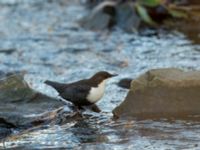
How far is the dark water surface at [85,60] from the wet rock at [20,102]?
321 millimetres

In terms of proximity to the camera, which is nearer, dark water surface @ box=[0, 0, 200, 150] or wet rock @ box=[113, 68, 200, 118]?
dark water surface @ box=[0, 0, 200, 150]

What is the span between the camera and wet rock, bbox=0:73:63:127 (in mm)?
7477

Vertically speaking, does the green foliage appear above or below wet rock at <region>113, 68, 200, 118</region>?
above

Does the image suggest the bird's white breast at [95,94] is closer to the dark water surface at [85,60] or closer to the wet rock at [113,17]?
the dark water surface at [85,60]

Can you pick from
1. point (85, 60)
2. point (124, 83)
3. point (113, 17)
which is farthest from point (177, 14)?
point (124, 83)

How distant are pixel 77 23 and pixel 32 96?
7.39 metres

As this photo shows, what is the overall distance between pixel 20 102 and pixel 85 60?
12.6 feet

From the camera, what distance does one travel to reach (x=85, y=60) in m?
11.7

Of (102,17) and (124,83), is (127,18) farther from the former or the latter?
(124,83)

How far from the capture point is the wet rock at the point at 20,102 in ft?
24.5

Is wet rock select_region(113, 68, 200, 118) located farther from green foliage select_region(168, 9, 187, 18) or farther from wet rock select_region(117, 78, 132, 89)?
green foliage select_region(168, 9, 187, 18)

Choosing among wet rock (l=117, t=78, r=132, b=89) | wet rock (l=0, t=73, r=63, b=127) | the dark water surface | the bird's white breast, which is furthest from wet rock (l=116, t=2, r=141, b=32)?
the bird's white breast

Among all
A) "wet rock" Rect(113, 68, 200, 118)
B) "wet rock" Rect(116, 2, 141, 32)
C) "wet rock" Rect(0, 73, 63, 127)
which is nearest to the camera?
"wet rock" Rect(0, 73, 63, 127)

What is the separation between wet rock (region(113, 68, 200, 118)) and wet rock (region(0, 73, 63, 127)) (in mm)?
903
